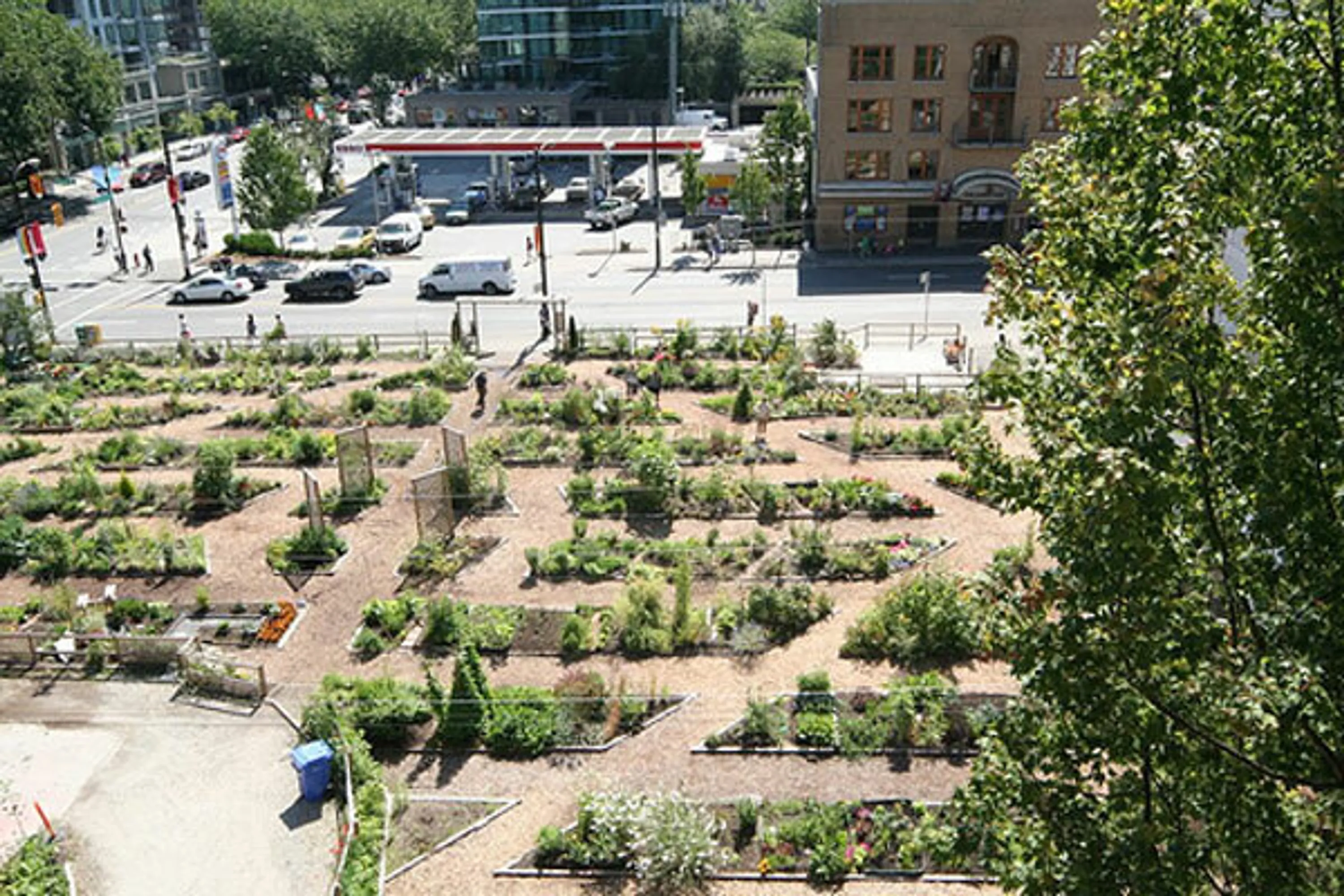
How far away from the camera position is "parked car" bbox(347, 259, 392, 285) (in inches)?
1902

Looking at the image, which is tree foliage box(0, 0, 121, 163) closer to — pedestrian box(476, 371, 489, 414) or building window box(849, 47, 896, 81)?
building window box(849, 47, 896, 81)

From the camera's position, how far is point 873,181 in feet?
168

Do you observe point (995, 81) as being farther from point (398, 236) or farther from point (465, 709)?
point (465, 709)

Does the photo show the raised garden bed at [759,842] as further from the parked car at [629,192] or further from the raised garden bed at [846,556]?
the parked car at [629,192]

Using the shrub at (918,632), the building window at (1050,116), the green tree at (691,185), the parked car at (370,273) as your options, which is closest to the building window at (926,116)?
the building window at (1050,116)

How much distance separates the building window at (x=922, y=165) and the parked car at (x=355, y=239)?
25.5 m

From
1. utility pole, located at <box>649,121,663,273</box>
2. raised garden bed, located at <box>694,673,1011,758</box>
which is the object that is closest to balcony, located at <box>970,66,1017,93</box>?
utility pole, located at <box>649,121,663,273</box>

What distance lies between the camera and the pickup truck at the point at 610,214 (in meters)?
57.5

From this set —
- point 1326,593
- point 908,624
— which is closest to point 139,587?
point 908,624

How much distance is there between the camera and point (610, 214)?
57.5m

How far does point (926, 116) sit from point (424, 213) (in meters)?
26.5

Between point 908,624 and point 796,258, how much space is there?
33237 millimetres

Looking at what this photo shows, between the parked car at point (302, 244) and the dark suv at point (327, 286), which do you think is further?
the parked car at point (302, 244)

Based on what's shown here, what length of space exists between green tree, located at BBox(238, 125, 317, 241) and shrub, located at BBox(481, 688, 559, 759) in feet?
138
